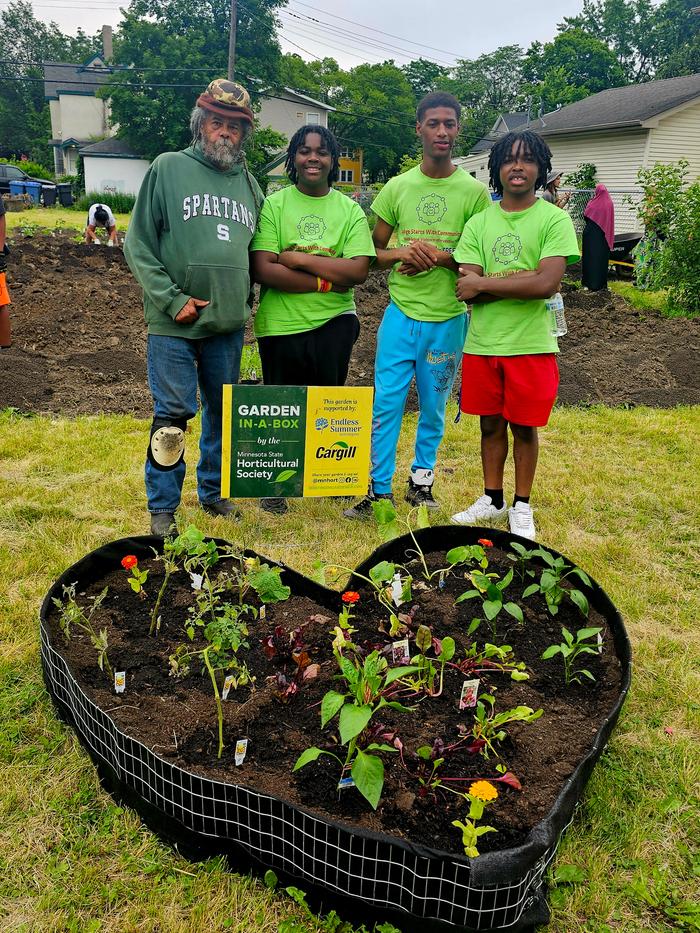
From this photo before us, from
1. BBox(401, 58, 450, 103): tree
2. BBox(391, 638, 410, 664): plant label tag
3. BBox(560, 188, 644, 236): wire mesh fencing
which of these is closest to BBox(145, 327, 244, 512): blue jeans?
BBox(391, 638, 410, 664): plant label tag

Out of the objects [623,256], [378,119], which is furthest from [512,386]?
[378,119]

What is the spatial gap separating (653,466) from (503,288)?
92.7 inches

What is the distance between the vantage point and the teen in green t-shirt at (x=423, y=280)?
3.49 meters

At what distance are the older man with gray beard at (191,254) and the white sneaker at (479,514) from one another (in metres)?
1.52

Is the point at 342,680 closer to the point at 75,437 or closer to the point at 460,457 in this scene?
the point at 460,457

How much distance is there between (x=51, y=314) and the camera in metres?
8.04

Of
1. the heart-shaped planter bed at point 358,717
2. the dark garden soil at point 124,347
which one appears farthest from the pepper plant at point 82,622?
the dark garden soil at point 124,347

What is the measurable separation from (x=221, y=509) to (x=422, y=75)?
73.9m

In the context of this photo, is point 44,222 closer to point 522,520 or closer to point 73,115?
point 522,520

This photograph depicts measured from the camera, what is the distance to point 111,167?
133 ft

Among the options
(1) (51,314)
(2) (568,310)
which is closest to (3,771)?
(1) (51,314)

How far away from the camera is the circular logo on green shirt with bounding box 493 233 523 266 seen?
10.8ft

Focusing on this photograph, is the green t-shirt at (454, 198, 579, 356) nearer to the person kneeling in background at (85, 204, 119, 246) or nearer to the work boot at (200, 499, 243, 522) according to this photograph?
the work boot at (200, 499, 243, 522)

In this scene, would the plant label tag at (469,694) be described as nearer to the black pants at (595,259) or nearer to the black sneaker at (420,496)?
the black sneaker at (420,496)
